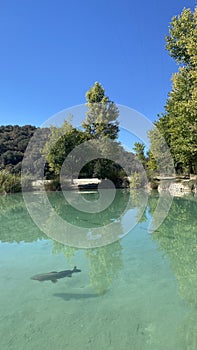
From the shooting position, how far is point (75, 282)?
4785mm

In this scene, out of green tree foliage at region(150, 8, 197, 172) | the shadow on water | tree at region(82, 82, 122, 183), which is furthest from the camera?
tree at region(82, 82, 122, 183)

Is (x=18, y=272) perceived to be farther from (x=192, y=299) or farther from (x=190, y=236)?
(x=190, y=236)

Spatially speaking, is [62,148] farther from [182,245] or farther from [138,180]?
[182,245]

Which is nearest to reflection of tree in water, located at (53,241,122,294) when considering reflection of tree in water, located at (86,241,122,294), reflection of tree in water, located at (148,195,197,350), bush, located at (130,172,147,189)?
reflection of tree in water, located at (86,241,122,294)

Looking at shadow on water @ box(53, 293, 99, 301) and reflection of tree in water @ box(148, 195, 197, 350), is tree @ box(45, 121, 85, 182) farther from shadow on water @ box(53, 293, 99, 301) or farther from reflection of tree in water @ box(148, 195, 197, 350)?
shadow on water @ box(53, 293, 99, 301)

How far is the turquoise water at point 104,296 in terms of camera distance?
9.95 ft

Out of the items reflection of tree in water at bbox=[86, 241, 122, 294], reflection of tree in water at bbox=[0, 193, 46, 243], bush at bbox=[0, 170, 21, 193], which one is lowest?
reflection of tree in water at bbox=[86, 241, 122, 294]

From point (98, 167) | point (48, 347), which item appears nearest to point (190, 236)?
point (48, 347)

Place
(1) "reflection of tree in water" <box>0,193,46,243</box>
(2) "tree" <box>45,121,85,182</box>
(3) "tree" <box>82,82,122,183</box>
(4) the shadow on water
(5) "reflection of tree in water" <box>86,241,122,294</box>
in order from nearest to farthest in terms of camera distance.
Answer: (4) the shadow on water
(5) "reflection of tree in water" <box>86,241,122,294</box>
(1) "reflection of tree in water" <box>0,193,46,243</box>
(2) "tree" <box>45,121,85,182</box>
(3) "tree" <box>82,82,122,183</box>

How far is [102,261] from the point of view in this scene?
20.0 ft

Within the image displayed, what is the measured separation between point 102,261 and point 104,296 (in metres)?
1.90

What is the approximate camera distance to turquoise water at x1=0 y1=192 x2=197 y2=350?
9.95 feet

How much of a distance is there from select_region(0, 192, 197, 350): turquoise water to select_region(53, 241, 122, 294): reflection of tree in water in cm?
2

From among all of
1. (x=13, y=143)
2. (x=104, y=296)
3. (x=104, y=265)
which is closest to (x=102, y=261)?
(x=104, y=265)
